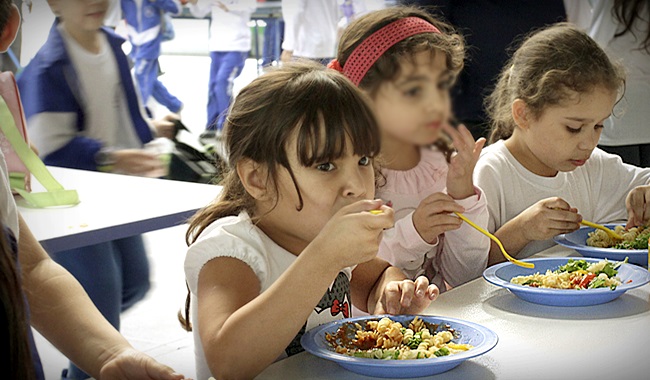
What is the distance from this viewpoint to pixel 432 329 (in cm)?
69

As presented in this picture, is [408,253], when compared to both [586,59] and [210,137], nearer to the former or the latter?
[586,59]

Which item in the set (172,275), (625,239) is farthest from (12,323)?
(172,275)

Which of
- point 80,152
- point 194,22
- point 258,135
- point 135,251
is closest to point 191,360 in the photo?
point 135,251

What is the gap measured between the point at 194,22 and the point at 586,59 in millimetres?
1251

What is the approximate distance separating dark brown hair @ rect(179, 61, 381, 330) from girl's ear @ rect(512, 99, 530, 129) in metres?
0.53

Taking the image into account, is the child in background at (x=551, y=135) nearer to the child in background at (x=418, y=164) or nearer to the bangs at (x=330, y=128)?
the child in background at (x=418, y=164)

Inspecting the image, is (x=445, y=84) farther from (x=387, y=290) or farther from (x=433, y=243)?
(x=433, y=243)

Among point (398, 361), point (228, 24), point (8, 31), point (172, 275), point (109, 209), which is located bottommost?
point (172, 275)

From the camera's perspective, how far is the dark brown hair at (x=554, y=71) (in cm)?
116

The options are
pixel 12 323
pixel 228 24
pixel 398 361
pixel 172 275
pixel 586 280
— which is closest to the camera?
pixel 12 323

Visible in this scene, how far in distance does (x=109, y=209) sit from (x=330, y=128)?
66 cm

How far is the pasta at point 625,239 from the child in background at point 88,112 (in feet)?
2.57

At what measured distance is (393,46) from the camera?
0.92 meters

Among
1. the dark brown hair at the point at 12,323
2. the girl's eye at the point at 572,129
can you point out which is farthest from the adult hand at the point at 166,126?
the dark brown hair at the point at 12,323
